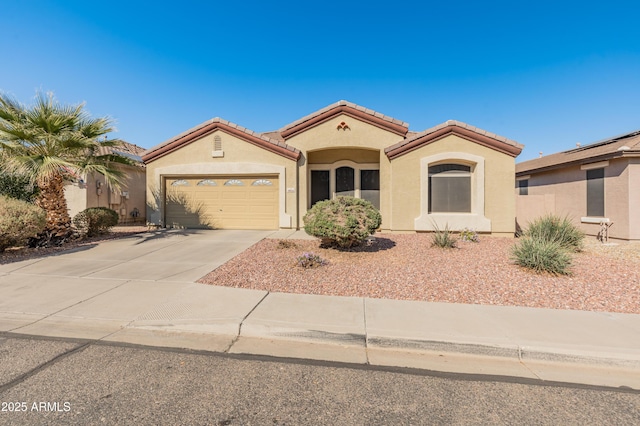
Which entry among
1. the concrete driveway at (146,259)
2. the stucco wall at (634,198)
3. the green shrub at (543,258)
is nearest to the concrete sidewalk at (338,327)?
the concrete driveway at (146,259)

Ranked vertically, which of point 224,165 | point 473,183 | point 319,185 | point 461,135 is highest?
point 461,135

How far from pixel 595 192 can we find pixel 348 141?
10857 millimetres

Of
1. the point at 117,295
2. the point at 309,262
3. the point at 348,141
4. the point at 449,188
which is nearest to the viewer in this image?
the point at 117,295

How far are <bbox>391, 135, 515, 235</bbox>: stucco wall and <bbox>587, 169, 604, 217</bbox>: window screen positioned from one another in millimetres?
4088

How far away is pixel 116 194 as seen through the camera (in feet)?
48.1

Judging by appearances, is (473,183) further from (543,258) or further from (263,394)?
(263,394)

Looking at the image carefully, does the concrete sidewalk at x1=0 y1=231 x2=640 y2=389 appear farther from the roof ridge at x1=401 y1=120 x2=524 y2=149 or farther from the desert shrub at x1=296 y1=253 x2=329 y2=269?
the roof ridge at x1=401 y1=120 x2=524 y2=149

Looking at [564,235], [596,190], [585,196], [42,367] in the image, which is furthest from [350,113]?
[42,367]

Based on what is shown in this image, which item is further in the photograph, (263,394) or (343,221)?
(343,221)

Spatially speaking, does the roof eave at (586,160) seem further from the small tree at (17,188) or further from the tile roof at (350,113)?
the small tree at (17,188)

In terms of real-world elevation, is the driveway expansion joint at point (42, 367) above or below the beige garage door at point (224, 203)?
below

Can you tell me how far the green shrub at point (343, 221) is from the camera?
7727 millimetres

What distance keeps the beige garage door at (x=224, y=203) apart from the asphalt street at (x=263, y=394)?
31.9 feet

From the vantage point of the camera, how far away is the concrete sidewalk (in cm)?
340
